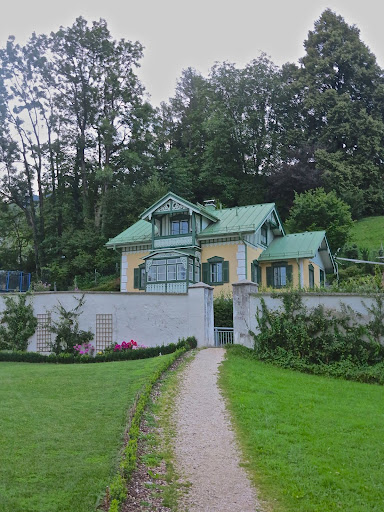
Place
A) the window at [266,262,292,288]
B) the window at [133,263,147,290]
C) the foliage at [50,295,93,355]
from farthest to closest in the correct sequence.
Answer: the window at [133,263,147,290] < the window at [266,262,292,288] < the foliage at [50,295,93,355]

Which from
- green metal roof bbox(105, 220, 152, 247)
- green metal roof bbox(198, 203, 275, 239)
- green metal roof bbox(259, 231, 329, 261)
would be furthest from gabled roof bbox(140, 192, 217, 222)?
green metal roof bbox(259, 231, 329, 261)

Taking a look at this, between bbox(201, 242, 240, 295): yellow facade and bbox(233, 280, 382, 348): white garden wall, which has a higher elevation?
bbox(201, 242, 240, 295): yellow facade

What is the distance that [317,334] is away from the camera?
14.4m

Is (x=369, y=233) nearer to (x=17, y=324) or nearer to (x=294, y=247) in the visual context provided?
(x=294, y=247)

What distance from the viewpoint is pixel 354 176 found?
150 ft

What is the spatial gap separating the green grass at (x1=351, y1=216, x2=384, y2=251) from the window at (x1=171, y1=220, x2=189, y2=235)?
14.7 m

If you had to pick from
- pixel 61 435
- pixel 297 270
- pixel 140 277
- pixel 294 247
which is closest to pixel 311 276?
pixel 297 270

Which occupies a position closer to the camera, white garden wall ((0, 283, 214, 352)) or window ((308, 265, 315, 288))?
white garden wall ((0, 283, 214, 352))

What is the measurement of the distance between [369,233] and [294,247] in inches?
598

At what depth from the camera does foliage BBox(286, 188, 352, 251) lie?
35.7m

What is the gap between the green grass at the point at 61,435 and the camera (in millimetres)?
5393

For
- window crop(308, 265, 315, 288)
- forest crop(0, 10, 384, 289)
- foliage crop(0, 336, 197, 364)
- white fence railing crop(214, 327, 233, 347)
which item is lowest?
foliage crop(0, 336, 197, 364)

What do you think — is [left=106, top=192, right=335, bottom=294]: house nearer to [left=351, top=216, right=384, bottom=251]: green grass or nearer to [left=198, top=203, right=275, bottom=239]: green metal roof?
[left=198, top=203, right=275, bottom=239]: green metal roof

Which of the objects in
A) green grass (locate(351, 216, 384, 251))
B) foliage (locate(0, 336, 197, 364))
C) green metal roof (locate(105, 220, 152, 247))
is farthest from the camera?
green grass (locate(351, 216, 384, 251))
